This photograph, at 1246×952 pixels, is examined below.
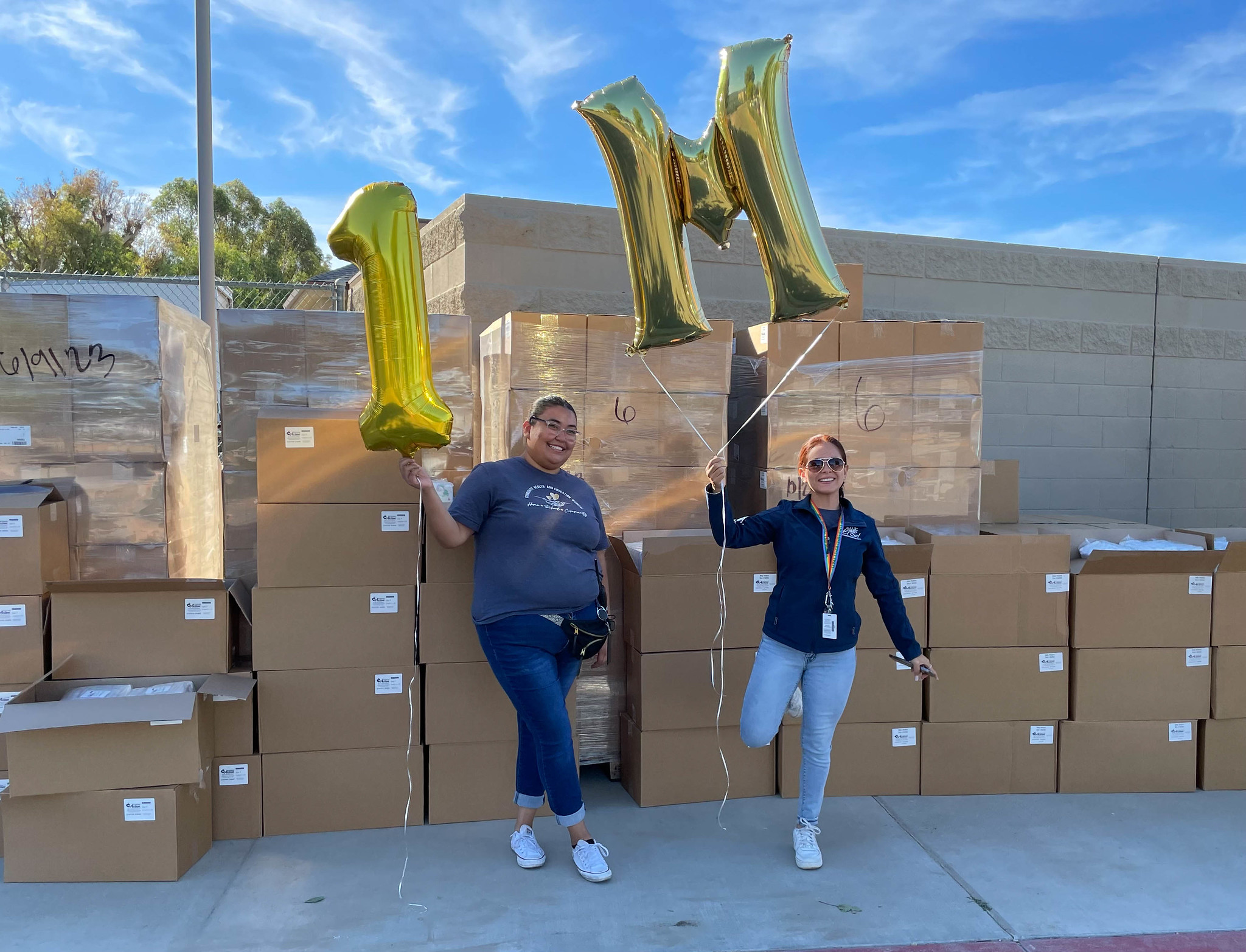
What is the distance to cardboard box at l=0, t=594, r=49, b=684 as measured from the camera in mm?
3346

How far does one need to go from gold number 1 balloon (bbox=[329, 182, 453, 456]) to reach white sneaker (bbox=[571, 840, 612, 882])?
5.24 feet

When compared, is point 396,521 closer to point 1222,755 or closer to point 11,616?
point 11,616

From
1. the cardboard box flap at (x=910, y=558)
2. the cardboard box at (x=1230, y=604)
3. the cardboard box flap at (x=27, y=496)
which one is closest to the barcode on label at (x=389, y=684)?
the cardboard box flap at (x=27, y=496)

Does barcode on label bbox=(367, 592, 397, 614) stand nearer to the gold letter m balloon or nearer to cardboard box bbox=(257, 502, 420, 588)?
cardboard box bbox=(257, 502, 420, 588)

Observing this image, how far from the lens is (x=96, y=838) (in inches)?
122

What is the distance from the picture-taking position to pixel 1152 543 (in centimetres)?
443

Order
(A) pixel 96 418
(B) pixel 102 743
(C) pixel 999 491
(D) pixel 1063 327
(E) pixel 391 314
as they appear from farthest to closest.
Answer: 1. (D) pixel 1063 327
2. (C) pixel 999 491
3. (A) pixel 96 418
4. (B) pixel 102 743
5. (E) pixel 391 314

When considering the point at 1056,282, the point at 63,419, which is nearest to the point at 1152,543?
the point at 1056,282

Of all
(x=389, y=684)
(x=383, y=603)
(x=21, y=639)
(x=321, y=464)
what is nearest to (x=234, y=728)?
(x=389, y=684)

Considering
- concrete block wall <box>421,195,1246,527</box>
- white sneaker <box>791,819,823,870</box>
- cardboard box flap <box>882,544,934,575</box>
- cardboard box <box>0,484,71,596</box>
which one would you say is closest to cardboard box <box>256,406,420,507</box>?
cardboard box <box>0,484,71,596</box>

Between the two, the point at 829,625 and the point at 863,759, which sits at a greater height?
the point at 829,625

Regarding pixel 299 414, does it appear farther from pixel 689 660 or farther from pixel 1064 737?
pixel 1064 737

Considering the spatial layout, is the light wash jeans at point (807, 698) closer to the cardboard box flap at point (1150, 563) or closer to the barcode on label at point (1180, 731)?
the cardboard box flap at point (1150, 563)

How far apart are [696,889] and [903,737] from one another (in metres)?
1.39
